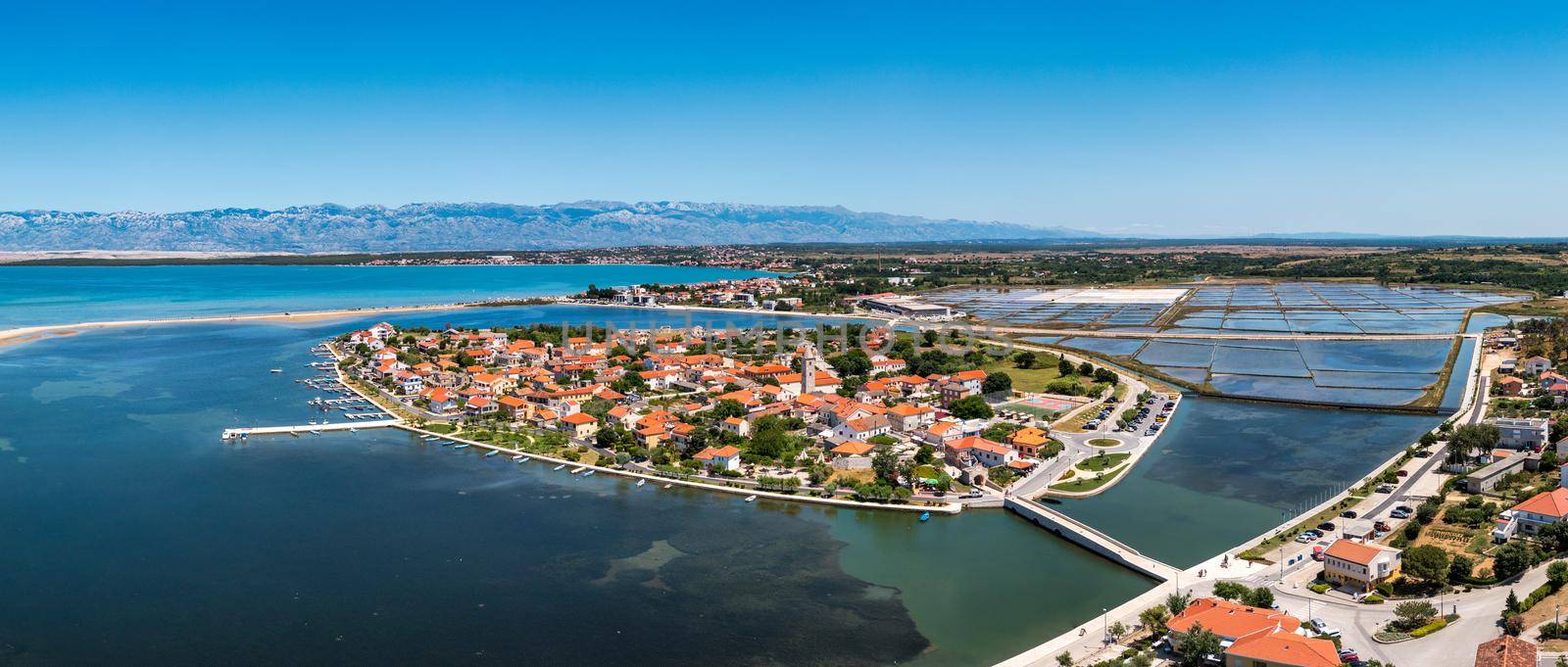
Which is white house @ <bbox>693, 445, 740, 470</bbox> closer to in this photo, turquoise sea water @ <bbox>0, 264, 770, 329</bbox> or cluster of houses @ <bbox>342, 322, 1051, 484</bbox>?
cluster of houses @ <bbox>342, 322, 1051, 484</bbox>

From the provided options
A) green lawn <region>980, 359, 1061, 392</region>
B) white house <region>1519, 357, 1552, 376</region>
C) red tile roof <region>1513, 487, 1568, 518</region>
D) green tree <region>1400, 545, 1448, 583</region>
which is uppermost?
white house <region>1519, 357, 1552, 376</region>

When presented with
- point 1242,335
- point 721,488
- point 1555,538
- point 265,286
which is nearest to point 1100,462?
point 1555,538

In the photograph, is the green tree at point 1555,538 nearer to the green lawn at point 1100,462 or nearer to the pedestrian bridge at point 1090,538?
the pedestrian bridge at point 1090,538

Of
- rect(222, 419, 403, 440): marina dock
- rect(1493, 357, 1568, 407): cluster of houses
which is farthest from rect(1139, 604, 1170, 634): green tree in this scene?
rect(222, 419, 403, 440): marina dock

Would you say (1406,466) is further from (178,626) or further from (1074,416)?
(178,626)

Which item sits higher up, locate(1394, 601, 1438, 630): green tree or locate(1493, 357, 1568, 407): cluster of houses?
locate(1493, 357, 1568, 407): cluster of houses

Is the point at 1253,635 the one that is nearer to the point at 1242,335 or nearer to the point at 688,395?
the point at 688,395

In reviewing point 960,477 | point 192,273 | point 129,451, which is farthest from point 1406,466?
point 192,273
